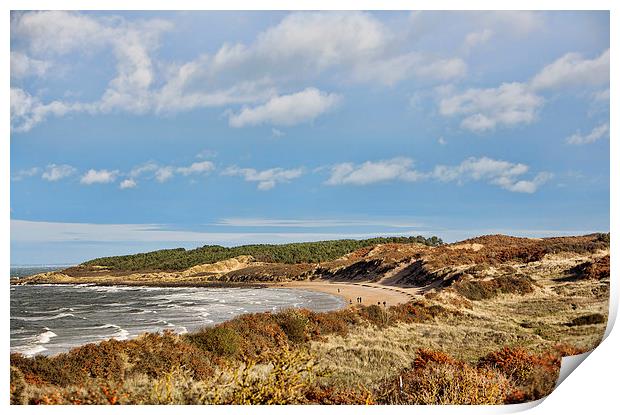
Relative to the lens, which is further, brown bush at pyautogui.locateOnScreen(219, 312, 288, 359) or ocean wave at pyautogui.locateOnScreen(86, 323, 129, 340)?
ocean wave at pyautogui.locateOnScreen(86, 323, 129, 340)

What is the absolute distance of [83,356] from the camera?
8.25 m

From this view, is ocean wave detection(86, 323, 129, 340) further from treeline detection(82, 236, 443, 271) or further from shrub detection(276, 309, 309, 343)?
shrub detection(276, 309, 309, 343)

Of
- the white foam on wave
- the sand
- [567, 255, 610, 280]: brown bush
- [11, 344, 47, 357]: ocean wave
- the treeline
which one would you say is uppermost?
the treeline

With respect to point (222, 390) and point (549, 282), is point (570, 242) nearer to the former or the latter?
point (549, 282)

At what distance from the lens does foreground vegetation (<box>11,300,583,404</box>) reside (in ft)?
23.2

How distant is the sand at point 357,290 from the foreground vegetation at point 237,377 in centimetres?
1126

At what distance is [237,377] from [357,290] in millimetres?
15943

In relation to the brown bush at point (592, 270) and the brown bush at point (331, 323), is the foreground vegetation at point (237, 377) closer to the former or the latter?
the brown bush at point (331, 323)

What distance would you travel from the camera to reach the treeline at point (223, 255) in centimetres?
1664

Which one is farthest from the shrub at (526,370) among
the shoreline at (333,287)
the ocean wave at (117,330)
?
the shoreline at (333,287)

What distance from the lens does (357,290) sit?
23.0 m

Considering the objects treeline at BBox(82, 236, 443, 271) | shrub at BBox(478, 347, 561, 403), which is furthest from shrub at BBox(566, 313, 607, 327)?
treeline at BBox(82, 236, 443, 271)

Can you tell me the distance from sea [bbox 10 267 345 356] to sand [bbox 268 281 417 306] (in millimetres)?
352
